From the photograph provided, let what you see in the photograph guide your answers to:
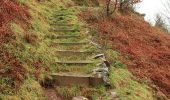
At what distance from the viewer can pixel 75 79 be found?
334 inches

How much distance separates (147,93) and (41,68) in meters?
2.91

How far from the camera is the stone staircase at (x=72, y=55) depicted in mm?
8484

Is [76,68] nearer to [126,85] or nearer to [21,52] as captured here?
[126,85]

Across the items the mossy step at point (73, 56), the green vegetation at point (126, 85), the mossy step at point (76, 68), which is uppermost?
the mossy step at point (73, 56)

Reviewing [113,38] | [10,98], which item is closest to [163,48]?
[113,38]

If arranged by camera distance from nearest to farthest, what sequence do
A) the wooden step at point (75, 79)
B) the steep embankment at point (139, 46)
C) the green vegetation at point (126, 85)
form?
1. the green vegetation at point (126, 85)
2. the wooden step at point (75, 79)
3. the steep embankment at point (139, 46)

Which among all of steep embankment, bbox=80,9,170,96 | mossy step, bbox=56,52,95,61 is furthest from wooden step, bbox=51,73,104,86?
steep embankment, bbox=80,9,170,96

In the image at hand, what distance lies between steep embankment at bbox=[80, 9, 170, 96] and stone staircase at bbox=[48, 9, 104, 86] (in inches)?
44.4

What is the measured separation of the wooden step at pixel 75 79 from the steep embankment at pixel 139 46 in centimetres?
213

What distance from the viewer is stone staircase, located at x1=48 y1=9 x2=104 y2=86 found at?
848cm

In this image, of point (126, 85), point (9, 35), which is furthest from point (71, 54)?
point (126, 85)

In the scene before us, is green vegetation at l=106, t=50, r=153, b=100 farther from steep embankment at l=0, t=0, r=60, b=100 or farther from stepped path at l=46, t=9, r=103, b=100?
steep embankment at l=0, t=0, r=60, b=100

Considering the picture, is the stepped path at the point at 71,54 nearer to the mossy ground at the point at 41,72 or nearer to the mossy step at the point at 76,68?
the mossy step at the point at 76,68

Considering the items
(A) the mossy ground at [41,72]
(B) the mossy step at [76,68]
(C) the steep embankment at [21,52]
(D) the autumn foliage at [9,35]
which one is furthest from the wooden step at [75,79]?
(D) the autumn foliage at [9,35]
